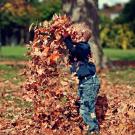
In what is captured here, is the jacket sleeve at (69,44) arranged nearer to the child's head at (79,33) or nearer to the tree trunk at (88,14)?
the child's head at (79,33)

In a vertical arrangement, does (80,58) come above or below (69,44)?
below

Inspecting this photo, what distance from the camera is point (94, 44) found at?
22656 mm

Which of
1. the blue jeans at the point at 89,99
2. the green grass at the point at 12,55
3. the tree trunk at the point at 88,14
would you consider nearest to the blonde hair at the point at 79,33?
the blue jeans at the point at 89,99

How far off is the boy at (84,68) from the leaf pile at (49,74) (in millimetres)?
147

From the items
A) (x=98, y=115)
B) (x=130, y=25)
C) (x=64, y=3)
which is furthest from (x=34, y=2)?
(x=98, y=115)

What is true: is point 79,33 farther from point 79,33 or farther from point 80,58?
point 80,58

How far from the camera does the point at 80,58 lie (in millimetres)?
9258

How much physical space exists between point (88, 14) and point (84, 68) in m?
13.6

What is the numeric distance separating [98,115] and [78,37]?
166cm

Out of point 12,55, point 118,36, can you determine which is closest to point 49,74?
point 12,55

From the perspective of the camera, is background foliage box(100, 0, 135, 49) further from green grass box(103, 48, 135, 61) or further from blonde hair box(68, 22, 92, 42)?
blonde hair box(68, 22, 92, 42)

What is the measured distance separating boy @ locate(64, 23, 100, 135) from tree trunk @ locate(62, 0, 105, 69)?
42.5ft

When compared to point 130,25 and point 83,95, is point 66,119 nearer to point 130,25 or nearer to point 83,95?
point 83,95

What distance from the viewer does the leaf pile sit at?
30.7 feet
